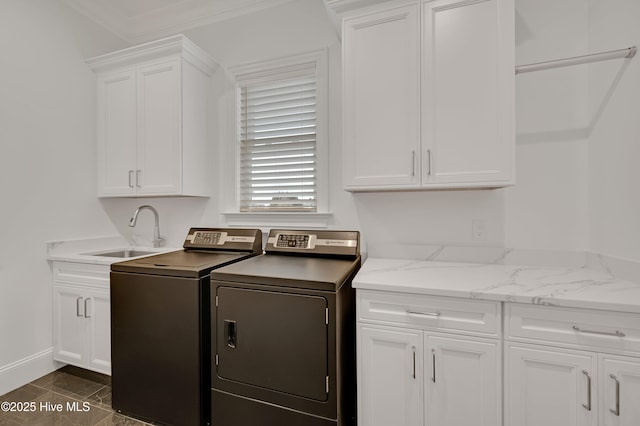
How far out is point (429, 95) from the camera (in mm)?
1658

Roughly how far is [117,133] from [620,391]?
351 centimetres

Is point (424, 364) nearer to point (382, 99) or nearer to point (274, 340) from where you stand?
point (274, 340)

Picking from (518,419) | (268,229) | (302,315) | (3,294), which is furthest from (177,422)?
(518,419)

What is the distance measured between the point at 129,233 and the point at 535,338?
324 cm

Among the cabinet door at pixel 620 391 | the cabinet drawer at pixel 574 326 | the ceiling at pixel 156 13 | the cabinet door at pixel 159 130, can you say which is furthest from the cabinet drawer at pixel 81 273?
the cabinet door at pixel 620 391

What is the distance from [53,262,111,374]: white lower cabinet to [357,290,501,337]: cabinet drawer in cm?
186

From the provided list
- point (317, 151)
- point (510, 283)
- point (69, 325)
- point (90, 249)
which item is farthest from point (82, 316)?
point (510, 283)

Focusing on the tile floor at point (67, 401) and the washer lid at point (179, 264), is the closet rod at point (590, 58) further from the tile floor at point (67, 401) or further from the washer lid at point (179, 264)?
the tile floor at point (67, 401)

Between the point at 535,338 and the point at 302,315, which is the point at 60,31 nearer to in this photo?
the point at 302,315

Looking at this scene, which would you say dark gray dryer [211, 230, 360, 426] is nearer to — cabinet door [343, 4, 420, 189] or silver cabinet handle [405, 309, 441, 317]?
silver cabinet handle [405, 309, 441, 317]

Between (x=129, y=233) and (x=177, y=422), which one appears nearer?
(x=177, y=422)

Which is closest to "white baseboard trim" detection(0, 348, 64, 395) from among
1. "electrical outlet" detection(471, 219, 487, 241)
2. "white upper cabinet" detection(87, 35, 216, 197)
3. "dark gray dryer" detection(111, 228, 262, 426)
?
A: "dark gray dryer" detection(111, 228, 262, 426)

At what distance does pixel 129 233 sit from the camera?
9.56 ft

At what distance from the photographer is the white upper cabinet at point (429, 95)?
61.3 inches
